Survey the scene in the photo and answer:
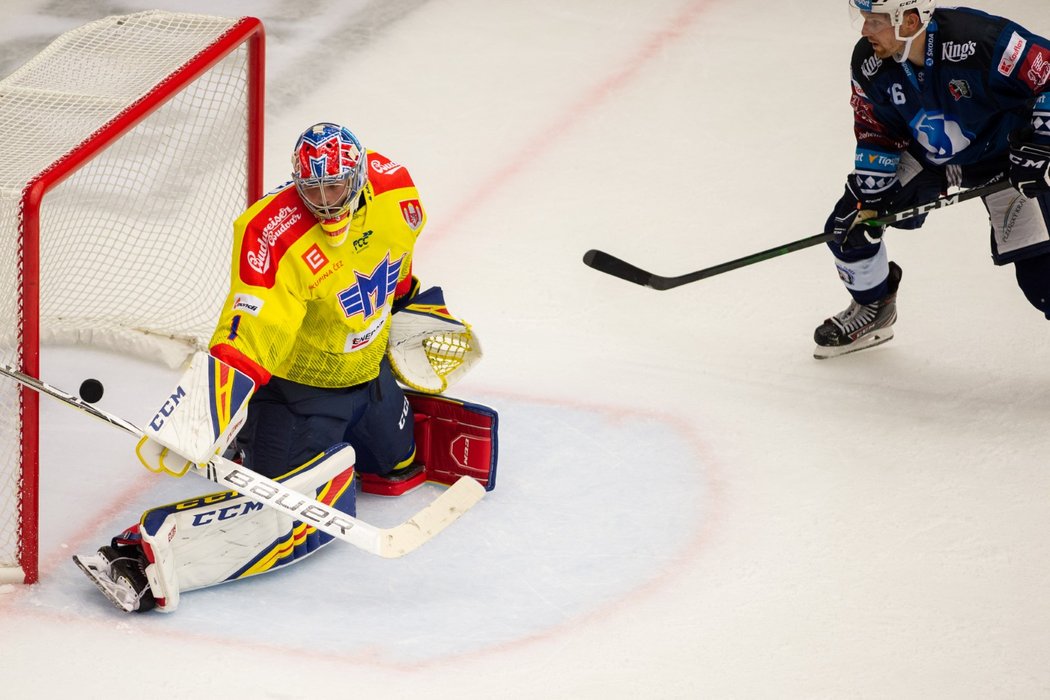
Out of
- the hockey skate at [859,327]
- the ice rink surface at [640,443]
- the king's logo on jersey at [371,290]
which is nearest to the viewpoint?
the ice rink surface at [640,443]

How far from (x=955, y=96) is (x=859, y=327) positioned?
27.9 inches

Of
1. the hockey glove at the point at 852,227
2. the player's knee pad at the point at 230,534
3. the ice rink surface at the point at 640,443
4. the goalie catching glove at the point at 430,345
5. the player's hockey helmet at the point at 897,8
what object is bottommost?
the ice rink surface at the point at 640,443

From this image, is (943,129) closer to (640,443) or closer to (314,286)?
(640,443)

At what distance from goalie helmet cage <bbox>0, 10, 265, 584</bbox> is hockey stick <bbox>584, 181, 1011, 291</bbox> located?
32.0 inches

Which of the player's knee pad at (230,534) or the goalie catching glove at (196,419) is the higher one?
the goalie catching glove at (196,419)

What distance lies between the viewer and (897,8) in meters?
3.33

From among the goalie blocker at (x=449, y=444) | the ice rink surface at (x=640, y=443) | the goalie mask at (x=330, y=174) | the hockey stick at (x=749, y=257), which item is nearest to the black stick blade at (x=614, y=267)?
the hockey stick at (x=749, y=257)

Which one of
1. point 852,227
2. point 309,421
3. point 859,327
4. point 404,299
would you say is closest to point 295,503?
point 309,421

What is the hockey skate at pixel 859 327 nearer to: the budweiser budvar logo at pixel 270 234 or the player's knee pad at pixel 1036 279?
the player's knee pad at pixel 1036 279

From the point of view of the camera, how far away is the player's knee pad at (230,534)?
294cm

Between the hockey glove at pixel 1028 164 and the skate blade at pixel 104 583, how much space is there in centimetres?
201

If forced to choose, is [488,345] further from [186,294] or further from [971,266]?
[971,266]

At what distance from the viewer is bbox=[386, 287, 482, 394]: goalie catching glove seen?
11.0ft

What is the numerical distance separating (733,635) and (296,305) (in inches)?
40.2
